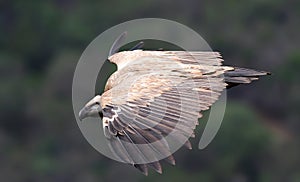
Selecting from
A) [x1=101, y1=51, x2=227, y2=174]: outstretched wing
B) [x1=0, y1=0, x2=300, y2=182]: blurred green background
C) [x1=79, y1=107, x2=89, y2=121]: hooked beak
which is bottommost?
[x1=0, y1=0, x2=300, y2=182]: blurred green background

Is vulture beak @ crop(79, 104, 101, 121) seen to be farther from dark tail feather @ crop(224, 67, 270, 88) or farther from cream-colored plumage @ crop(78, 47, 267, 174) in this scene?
dark tail feather @ crop(224, 67, 270, 88)

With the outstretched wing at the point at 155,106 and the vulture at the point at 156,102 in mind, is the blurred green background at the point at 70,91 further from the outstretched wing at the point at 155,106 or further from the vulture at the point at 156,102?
the outstretched wing at the point at 155,106

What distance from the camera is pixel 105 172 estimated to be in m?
31.4

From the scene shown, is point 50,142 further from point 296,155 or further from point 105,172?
point 296,155

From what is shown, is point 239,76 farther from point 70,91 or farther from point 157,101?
point 70,91

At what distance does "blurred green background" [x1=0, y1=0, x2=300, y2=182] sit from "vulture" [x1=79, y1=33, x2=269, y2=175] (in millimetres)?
14255

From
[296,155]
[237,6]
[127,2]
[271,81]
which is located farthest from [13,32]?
[296,155]

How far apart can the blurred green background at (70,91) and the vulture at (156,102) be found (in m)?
14.3

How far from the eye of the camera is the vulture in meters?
9.56

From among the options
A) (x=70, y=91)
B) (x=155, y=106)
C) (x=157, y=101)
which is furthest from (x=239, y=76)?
(x=70, y=91)

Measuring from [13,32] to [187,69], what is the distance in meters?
30.9

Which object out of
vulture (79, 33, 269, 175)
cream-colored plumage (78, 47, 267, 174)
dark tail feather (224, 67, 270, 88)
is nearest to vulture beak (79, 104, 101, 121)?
vulture (79, 33, 269, 175)

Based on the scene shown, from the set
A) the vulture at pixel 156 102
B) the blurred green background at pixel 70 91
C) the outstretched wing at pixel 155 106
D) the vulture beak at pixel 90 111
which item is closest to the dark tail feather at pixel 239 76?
the vulture at pixel 156 102

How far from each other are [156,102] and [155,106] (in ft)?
0.30
